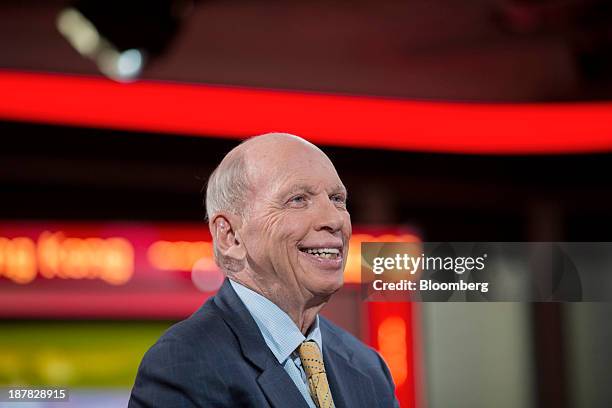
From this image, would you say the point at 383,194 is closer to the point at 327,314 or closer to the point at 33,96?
the point at 327,314

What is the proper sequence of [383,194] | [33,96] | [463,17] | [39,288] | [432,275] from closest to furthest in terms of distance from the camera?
1. [432,275]
2. [39,288]
3. [33,96]
4. [383,194]
5. [463,17]

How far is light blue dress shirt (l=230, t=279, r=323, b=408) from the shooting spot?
131 centimetres

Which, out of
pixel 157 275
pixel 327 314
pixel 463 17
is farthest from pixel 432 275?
pixel 463 17

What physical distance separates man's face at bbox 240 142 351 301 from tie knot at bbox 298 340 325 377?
0.25 ft

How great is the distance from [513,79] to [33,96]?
2.38m

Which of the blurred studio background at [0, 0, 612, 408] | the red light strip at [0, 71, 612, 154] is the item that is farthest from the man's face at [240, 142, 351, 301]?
the red light strip at [0, 71, 612, 154]

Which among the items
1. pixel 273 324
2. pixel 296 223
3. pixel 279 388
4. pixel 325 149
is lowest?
pixel 279 388

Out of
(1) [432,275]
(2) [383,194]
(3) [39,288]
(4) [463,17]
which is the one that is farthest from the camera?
(4) [463,17]

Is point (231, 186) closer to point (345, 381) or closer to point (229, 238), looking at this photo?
point (229, 238)

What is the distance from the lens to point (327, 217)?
1323 mm

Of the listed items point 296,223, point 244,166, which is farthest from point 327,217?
point 244,166

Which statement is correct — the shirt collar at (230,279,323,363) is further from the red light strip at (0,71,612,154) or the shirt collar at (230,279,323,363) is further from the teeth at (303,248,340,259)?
the red light strip at (0,71,612,154)

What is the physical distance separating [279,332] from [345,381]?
16 centimetres

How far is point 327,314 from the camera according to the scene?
10.5 feet
